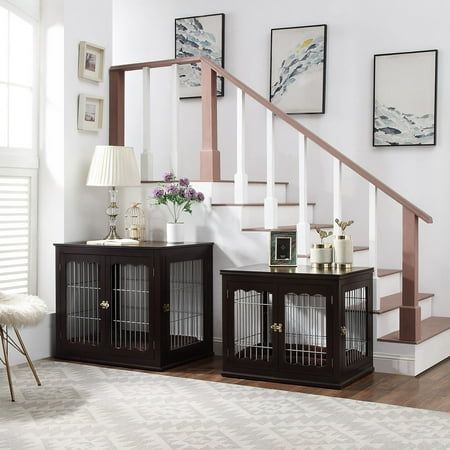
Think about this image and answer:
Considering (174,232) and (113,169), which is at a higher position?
(113,169)

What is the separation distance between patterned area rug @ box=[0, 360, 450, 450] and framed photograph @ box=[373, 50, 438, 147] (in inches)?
92.2

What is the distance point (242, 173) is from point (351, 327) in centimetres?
130

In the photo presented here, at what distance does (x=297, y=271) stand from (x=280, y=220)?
1088 mm

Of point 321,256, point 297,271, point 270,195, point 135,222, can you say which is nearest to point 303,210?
point 270,195

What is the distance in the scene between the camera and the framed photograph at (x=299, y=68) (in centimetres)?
→ 636

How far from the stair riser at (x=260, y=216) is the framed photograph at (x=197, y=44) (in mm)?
1341

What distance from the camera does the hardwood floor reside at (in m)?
4.35

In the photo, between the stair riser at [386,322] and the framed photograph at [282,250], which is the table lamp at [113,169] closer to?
the framed photograph at [282,250]

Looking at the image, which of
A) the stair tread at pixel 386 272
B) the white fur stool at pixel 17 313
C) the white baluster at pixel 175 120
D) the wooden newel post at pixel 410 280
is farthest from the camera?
the white baluster at pixel 175 120

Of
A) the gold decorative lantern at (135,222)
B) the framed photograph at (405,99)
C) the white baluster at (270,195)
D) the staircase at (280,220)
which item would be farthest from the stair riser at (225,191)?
the framed photograph at (405,99)

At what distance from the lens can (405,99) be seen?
5996 mm

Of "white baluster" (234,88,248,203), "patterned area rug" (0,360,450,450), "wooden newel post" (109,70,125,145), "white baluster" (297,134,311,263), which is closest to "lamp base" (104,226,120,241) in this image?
"wooden newel post" (109,70,125,145)

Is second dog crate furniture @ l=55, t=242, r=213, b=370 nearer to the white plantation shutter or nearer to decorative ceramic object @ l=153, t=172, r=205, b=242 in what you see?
decorative ceramic object @ l=153, t=172, r=205, b=242

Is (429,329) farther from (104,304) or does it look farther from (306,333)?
(104,304)
